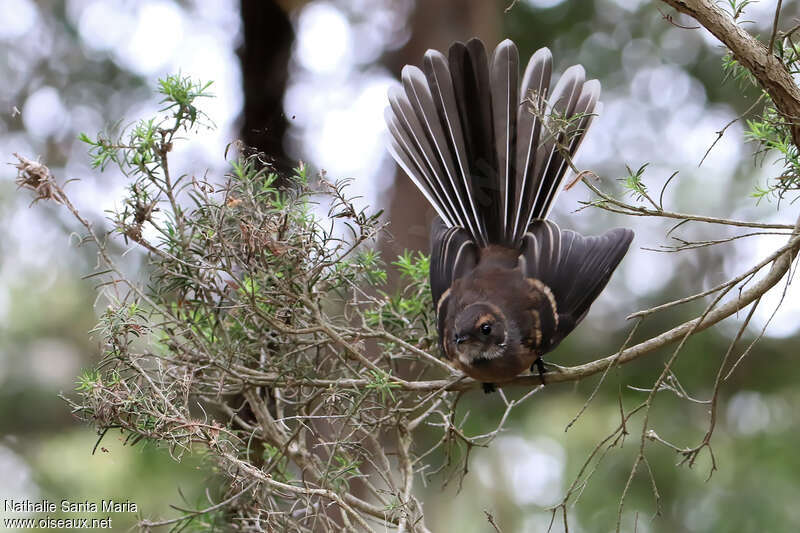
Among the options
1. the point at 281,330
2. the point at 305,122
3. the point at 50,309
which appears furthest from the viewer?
the point at 50,309

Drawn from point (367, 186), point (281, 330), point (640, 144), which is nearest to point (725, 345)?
point (640, 144)

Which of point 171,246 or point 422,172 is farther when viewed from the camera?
point 422,172

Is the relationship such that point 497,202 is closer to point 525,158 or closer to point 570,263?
point 525,158

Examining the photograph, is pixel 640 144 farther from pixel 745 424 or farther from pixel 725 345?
pixel 745 424

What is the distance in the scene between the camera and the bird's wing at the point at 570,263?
2.34m

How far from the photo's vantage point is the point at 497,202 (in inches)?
101

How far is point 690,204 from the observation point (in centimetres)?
481

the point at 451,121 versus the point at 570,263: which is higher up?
the point at 451,121

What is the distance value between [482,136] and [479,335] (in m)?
0.66

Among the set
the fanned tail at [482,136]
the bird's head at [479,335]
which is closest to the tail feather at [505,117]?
the fanned tail at [482,136]

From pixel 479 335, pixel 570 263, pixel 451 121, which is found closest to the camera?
pixel 479 335

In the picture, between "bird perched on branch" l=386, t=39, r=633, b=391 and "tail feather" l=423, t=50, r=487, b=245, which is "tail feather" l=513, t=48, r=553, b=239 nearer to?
"bird perched on branch" l=386, t=39, r=633, b=391

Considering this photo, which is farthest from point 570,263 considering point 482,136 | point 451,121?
point 451,121

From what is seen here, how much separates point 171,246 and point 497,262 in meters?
1.08
